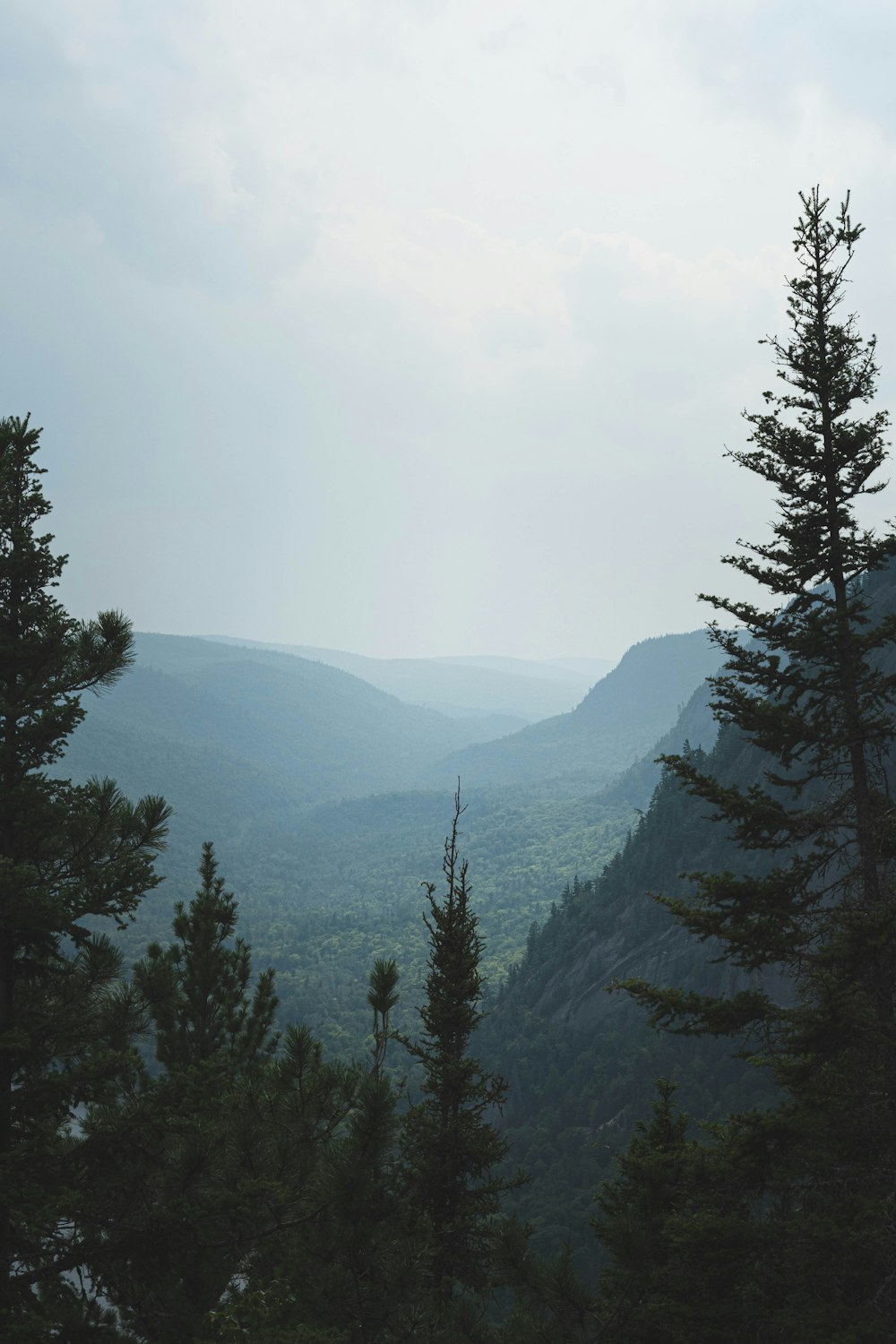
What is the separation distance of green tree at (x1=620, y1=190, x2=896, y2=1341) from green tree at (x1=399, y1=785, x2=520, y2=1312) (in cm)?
523

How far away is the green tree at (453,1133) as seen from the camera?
48.5ft

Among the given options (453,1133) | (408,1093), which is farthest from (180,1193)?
(453,1133)

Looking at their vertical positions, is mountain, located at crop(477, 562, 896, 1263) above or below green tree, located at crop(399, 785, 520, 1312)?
below

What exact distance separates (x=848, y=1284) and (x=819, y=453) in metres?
10.8

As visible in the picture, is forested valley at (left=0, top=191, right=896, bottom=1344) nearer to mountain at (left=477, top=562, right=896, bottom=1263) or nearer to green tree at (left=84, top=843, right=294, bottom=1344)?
green tree at (left=84, top=843, right=294, bottom=1344)

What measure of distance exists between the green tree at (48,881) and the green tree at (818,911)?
7.22m

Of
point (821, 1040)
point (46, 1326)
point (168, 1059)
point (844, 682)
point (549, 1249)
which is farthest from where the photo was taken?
point (549, 1249)

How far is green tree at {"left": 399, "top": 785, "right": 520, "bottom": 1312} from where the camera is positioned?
1477cm

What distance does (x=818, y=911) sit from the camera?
35.5ft

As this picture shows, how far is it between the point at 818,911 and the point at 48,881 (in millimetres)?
10169

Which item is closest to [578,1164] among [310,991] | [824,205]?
[310,991]

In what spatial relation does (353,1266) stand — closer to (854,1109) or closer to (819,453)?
(854,1109)

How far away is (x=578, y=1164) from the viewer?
9094cm

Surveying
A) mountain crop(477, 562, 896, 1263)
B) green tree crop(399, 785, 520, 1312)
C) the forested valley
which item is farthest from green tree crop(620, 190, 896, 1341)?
mountain crop(477, 562, 896, 1263)
